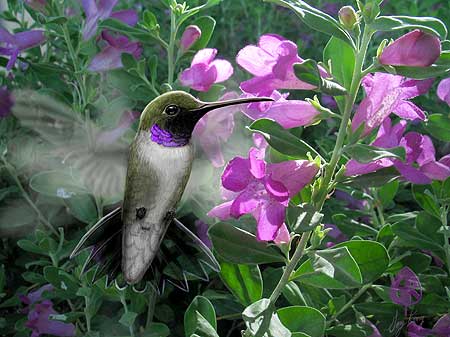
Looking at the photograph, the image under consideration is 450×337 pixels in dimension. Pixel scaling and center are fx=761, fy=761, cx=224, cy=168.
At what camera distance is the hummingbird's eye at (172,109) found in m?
0.60

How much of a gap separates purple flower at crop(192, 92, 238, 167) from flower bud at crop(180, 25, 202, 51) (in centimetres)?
20

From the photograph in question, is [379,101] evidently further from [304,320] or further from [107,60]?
[107,60]

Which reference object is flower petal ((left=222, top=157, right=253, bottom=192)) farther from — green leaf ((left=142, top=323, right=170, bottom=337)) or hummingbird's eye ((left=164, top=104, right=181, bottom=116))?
green leaf ((left=142, top=323, right=170, bottom=337))

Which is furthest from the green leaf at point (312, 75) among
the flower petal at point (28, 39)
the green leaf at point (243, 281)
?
the flower petal at point (28, 39)

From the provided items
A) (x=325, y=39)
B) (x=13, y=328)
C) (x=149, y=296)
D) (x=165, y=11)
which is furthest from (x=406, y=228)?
(x=165, y=11)

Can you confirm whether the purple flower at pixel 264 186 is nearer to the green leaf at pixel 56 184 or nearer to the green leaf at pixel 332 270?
the green leaf at pixel 332 270

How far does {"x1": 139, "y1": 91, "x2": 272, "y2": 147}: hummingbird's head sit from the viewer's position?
0.59 m

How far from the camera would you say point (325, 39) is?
185 centimetres

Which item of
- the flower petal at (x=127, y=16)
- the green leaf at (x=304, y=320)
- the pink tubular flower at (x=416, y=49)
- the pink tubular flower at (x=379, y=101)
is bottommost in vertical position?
the green leaf at (x=304, y=320)

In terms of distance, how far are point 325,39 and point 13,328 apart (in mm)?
1064

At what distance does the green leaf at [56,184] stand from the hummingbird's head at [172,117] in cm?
30

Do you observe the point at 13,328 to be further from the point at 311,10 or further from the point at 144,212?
the point at 311,10

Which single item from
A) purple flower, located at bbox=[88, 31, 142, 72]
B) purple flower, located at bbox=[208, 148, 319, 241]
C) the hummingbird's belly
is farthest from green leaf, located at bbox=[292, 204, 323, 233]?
purple flower, located at bbox=[88, 31, 142, 72]

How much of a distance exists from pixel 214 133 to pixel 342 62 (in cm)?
14
